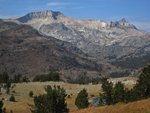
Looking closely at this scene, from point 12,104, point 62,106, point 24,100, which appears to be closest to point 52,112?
point 62,106

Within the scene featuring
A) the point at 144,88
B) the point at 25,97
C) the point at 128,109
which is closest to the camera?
the point at 128,109

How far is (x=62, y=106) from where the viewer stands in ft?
251

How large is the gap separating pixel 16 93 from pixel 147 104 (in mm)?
112990

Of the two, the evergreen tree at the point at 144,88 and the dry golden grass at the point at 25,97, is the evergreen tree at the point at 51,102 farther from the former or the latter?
the dry golden grass at the point at 25,97

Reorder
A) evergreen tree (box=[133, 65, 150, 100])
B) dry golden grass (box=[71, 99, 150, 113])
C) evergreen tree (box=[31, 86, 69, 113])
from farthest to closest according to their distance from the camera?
1. evergreen tree (box=[133, 65, 150, 100])
2. evergreen tree (box=[31, 86, 69, 113])
3. dry golden grass (box=[71, 99, 150, 113])

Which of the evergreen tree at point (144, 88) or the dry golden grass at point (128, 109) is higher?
the dry golden grass at point (128, 109)

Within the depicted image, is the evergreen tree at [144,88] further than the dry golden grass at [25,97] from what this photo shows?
No

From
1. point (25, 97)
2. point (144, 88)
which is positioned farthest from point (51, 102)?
point (25, 97)

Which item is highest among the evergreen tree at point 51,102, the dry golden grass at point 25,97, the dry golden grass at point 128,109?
the dry golden grass at point 128,109

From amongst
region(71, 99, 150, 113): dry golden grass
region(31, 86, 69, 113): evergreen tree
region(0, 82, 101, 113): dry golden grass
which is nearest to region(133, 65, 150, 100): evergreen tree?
region(31, 86, 69, 113): evergreen tree

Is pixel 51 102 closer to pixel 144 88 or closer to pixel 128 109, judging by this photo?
pixel 144 88

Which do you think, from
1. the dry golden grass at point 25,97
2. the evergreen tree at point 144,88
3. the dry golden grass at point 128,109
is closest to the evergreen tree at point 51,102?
the evergreen tree at point 144,88

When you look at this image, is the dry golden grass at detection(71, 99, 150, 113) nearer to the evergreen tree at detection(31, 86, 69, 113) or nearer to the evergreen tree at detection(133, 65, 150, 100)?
the evergreen tree at detection(31, 86, 69, 113)

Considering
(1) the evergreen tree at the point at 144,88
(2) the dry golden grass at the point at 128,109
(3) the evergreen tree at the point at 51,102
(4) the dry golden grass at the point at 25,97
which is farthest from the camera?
(4) the dry golden grass at the point at 25,97
